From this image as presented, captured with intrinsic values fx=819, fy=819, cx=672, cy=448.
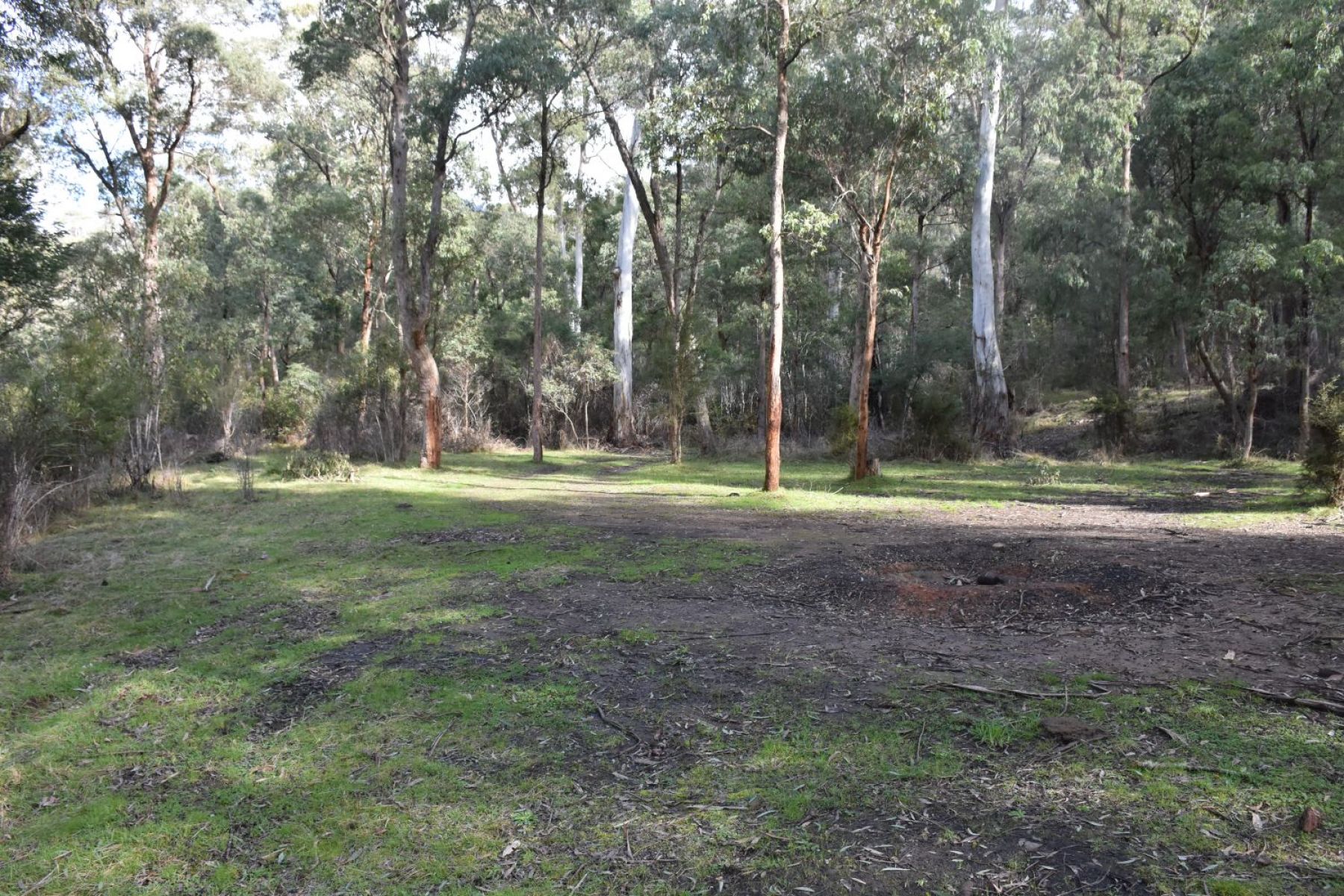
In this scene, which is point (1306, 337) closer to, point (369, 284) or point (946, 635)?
point (946, 635)

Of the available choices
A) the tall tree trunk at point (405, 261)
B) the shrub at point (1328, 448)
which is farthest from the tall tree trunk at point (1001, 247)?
the tall tree trunk at point (405, 261)

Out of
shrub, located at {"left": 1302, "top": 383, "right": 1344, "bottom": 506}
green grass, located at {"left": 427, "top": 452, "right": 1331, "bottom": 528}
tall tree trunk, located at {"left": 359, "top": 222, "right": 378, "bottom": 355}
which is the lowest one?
green grass, located at {"left": 427, "top": 452, "right": 1331, "bottom": 528}

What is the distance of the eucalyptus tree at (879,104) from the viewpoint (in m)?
13.6

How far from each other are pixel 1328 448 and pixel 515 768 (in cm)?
1129

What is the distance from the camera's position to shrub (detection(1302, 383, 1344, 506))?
32.4 ft

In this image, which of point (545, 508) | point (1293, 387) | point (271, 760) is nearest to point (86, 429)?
point (545, 508)

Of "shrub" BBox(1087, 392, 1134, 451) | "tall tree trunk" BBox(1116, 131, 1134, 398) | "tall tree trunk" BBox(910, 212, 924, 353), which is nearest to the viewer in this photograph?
"shrub" BBox(1087, 392, 1134, 451)

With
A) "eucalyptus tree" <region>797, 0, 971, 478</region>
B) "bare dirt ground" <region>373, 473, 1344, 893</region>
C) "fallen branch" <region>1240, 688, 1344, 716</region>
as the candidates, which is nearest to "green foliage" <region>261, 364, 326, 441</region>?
"eucalyptus tree" <region>797, 0, 971, 478</region>

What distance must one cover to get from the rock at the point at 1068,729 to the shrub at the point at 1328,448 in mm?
8513

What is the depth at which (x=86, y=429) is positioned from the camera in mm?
11906

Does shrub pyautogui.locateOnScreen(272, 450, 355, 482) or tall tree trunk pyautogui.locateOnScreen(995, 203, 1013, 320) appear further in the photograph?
tall tree trunk pyautogui.locateOnScreen(995, 203, 1013, 320)

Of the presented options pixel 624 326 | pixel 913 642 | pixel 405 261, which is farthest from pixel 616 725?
pixel 624 326

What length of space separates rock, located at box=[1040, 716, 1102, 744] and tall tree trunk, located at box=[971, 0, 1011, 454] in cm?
1847

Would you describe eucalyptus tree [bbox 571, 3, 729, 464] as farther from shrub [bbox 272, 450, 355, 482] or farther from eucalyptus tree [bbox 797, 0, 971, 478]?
shrub [bbox 272, 450, 355, 482]
